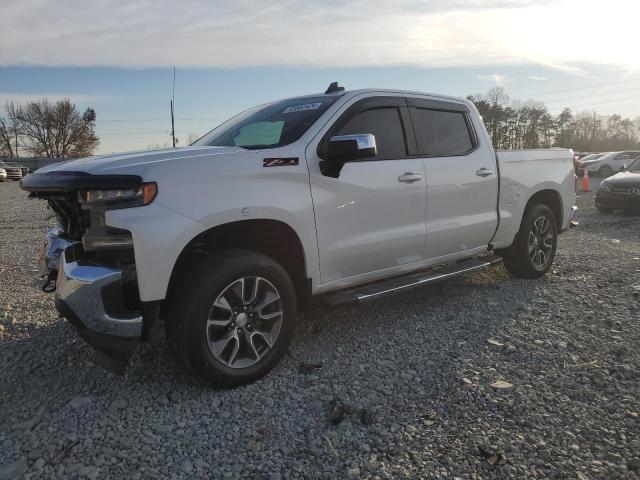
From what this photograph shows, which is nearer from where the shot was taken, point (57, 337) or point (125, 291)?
point (125, 291)

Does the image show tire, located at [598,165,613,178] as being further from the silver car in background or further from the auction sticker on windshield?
the silver car in background

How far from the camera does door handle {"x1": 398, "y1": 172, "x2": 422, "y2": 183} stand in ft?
13.3

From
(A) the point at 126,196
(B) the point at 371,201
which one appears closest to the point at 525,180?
(B) the point at 371,201

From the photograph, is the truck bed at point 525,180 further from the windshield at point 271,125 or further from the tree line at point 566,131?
the tree line at point 566,131

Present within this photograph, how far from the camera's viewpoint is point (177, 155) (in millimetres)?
3178

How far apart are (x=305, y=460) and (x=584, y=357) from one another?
7.45 ft

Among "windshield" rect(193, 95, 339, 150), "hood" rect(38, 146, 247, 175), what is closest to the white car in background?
"windshield" rect(193, 95, 339, 150)

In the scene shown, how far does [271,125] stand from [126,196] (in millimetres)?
1516

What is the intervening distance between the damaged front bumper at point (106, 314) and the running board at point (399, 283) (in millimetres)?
1411

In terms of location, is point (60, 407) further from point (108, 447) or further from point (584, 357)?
point (584, 357)

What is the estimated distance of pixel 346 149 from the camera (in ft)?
11.1

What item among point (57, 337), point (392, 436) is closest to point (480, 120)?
point (392, 436)

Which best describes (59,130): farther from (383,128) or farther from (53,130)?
(383,128)

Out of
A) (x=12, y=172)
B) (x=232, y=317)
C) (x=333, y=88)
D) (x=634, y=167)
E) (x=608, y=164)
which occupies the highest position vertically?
(x=12, y=172)
